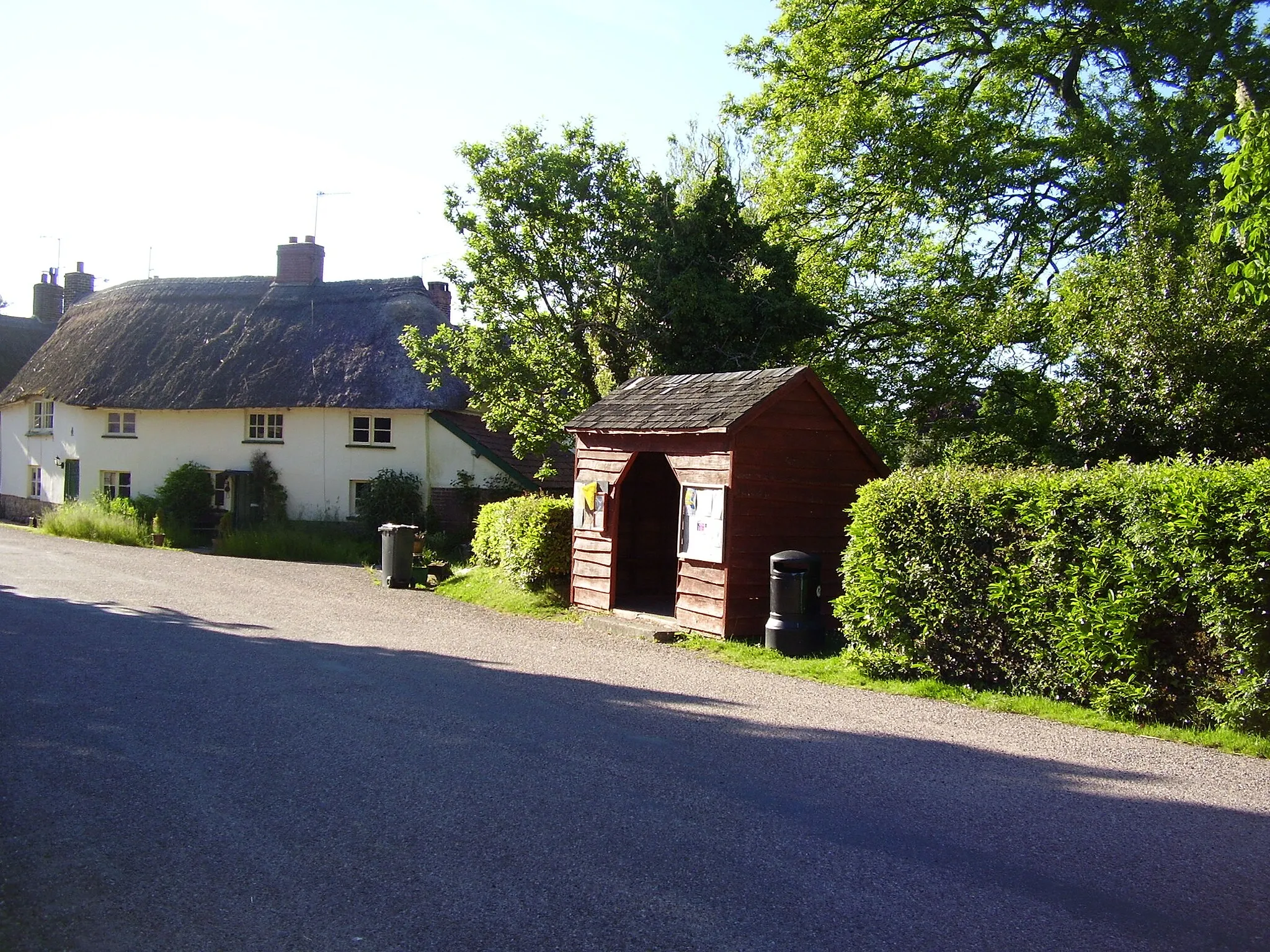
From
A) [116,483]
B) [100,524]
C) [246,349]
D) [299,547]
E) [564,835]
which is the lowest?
[564,835]

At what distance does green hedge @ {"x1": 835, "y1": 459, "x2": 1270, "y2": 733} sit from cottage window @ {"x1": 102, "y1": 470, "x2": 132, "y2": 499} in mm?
26841

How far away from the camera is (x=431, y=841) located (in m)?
5.39

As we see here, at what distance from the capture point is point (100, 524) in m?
27.5

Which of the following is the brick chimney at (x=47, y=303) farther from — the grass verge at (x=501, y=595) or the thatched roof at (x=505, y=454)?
the grass verge at (x=501, y=595)

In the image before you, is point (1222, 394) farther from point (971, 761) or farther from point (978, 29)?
point (978, 29)

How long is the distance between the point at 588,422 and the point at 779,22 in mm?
13570

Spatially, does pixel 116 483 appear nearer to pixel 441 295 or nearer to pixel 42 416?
pixel 42 416

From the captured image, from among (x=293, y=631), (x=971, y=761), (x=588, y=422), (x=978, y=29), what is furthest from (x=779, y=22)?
(x=971, y=761)

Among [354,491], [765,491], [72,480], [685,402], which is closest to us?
[765,491]

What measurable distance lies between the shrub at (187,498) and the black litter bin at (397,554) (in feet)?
36.2

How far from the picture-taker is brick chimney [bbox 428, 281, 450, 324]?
32.7 metres

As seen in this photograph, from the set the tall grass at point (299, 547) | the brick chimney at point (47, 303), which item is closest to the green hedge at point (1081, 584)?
the tall grass at point (299, 547)

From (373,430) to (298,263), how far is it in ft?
28.3

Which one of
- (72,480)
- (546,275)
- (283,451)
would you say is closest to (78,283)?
(72,480)
